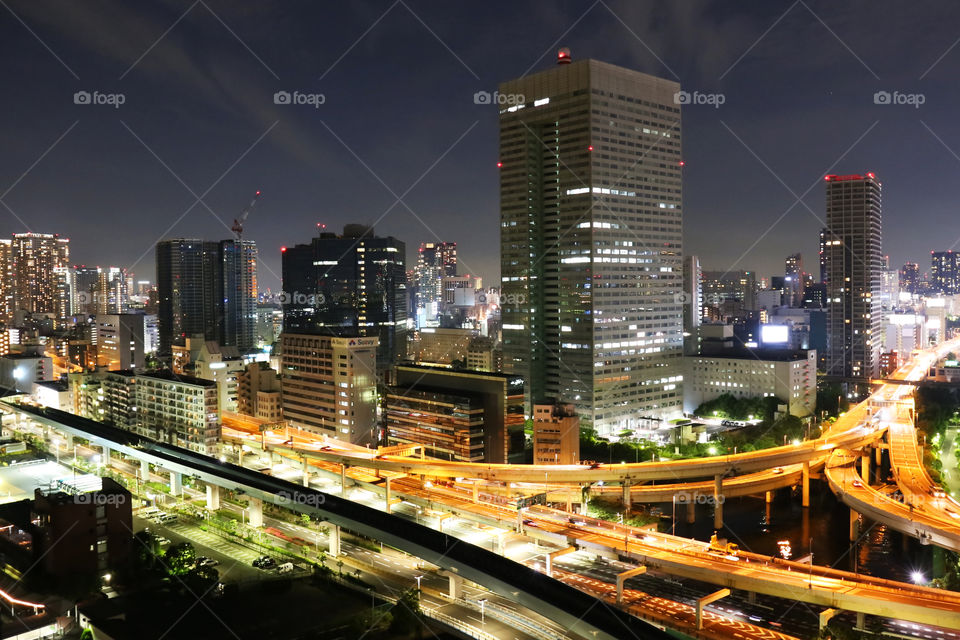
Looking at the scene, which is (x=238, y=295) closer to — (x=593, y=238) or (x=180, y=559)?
(x=593, y=238)

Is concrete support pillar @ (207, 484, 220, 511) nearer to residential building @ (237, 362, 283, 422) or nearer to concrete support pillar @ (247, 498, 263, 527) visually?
concrete support pillar @ (247, 498, 263, 527)

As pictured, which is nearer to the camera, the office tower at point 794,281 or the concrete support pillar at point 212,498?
the concrete support pillar at point 212,498

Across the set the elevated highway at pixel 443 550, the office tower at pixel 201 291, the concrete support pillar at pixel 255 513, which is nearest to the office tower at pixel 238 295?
the office tower at pixel 201 291

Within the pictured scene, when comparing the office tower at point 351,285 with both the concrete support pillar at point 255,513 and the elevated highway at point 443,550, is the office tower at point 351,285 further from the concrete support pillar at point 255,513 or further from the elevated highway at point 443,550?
the concrete support pillar at point 255,513

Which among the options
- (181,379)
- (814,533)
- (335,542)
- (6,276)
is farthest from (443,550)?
(6,276)

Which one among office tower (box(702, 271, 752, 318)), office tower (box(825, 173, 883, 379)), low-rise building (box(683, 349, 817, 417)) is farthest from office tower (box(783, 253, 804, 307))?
low-rise building (box(683, 349, 817, 417))

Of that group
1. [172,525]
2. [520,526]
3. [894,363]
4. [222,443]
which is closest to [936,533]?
[520,526]

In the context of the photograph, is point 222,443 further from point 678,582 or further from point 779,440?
point 779,440
